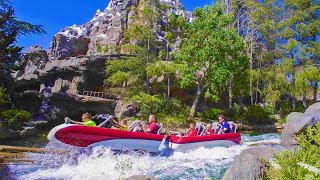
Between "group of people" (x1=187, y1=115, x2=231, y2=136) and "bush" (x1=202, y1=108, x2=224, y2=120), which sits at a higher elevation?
"bush" (x1=202, y1=108, x2=224, y2=120)

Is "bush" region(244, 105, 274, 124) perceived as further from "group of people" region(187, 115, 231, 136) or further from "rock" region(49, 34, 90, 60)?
"rock" region(49, 34, 90, 60)

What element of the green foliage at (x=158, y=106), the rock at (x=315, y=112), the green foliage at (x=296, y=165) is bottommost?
the green foliage at (x=296, y=165)

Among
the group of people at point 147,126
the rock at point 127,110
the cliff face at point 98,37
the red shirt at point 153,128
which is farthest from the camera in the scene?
the cliff face at point 98,37

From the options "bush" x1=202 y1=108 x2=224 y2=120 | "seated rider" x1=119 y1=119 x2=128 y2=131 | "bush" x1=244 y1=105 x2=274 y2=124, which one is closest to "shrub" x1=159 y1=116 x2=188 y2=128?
"bush" x1=202 y1=108 x2=224 y2=120

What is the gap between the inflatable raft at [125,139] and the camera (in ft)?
29.7

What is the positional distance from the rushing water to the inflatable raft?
0.29 metres

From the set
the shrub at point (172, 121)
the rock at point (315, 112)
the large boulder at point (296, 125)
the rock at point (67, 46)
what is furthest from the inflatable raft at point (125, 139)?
the rock at point (67, 46)

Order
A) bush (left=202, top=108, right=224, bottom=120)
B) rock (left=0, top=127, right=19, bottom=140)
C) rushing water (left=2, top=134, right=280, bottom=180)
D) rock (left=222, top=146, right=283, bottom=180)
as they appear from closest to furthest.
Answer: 1. rock (left=222, top=146, right=283, bottom=180)
2. rushing water (left=2, top=134, right=280, bottom=180)
3. rock (left=0, top=127, right=19, bottom=140)
4. bush (left=202, top=108, right=224, bottom=120)

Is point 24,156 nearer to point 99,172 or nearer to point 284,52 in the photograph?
Answer: point 99,172

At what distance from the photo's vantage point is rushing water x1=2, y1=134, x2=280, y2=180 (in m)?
8.37

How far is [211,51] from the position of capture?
2358 centimetres

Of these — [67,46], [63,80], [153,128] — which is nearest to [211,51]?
[153,128]

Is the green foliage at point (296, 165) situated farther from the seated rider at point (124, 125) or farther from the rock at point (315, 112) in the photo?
the seated rider at point (124, 125)

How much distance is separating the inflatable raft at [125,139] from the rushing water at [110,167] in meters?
0.29
